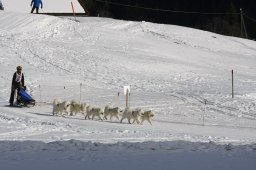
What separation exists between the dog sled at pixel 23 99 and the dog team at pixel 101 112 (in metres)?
1.64

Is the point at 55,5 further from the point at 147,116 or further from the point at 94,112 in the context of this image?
the point at 147,116

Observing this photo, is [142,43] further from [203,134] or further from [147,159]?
[147,159]

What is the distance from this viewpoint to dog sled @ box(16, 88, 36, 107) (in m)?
21.9

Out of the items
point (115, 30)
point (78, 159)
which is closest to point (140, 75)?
point (115, 30)

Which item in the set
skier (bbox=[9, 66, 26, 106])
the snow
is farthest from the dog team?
the snow

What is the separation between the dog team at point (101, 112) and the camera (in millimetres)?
19188

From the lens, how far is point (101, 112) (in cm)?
1998

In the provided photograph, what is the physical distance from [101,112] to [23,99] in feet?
11.5

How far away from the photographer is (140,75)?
3098 cm

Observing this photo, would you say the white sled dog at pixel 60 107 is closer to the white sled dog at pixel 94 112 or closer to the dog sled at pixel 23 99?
the white sled dog at pixel 94 112

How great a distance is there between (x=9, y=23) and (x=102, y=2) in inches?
2599

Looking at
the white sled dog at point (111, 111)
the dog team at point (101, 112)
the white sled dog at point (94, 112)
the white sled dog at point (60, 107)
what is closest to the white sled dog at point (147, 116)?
the dog team at point (101, 112)

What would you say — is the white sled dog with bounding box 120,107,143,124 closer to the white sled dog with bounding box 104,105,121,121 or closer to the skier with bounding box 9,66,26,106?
the white sled dog with bounding box 104,105,121,121

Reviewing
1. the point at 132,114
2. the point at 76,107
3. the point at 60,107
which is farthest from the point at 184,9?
the point at 132,114
